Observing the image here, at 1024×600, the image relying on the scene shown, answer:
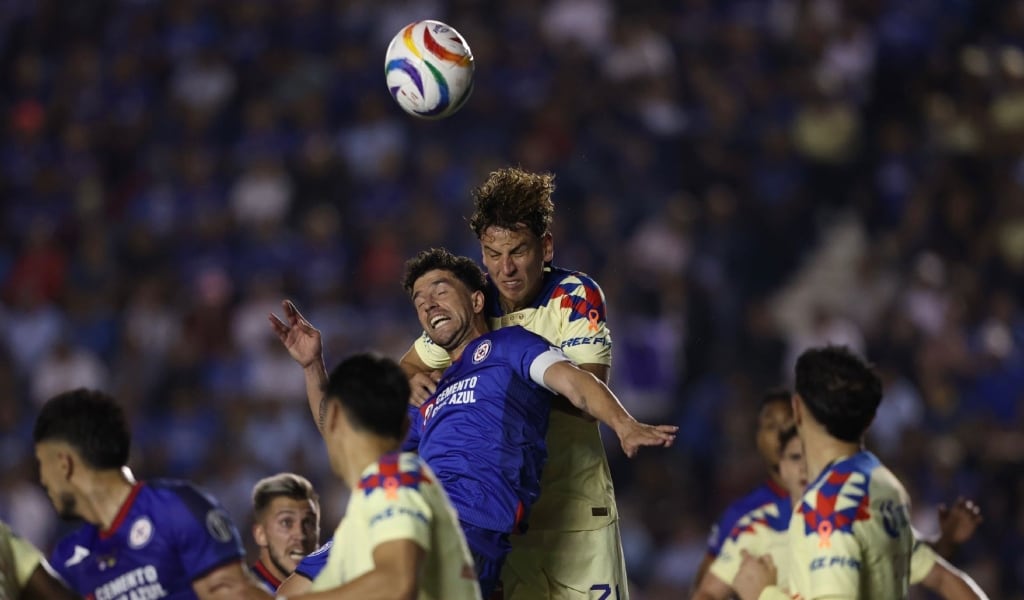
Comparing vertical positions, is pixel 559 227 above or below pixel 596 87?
below

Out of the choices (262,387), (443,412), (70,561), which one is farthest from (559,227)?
(70,561)

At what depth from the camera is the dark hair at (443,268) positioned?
7.22m

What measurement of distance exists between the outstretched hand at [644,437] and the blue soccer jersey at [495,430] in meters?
0.66

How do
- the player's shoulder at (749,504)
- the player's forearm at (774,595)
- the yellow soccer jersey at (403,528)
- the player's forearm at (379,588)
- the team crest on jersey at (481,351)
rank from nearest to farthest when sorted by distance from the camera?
the player's forearm at (379,588) < the yellow soccer jersey at (403,528) < the player's forearm at (774,595) < the team crest on jersey at (481,351) < the player's shoulder at (749,504)

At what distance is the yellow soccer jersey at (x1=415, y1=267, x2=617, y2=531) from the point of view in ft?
24.2

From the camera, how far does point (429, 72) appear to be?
786cm

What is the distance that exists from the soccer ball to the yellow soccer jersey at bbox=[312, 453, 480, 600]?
10.1 feet

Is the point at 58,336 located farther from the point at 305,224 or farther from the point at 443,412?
the point at 443,412

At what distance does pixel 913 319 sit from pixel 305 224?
5989mm

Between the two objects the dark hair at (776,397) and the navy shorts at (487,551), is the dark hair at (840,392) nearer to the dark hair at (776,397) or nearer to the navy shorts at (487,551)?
the navy shorts at (487,551)

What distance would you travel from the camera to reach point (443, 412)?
22.7 ft

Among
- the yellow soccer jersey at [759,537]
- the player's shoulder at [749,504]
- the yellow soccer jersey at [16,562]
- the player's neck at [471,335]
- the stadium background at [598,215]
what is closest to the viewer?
the yellow soccer jersey at [16,562]

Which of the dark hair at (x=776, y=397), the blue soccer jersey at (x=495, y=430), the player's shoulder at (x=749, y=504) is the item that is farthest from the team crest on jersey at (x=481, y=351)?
the player's shoulder at (x=749, y=504)

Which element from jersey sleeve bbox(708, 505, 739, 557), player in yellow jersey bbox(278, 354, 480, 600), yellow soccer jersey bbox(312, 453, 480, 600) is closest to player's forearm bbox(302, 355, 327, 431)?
player in yellow jersey bbox(278, 354, 480, 600)
